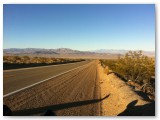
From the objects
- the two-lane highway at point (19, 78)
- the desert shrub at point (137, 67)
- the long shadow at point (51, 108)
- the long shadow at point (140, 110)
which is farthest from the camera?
the desert shrub at point (137, 67)

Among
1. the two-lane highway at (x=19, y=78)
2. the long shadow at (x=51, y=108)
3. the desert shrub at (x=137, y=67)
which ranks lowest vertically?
the long shadow at (x=51, y=108)

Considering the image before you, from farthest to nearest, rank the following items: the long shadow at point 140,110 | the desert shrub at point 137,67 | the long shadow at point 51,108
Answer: the desert shrub at point 137,67 < the long shadow at point 51,108 < the long shadow at point 140,110

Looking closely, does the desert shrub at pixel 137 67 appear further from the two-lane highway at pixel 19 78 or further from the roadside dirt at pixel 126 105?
the two-lane highway at pixel 19 78

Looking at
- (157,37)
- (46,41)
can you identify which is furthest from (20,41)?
(157,37)

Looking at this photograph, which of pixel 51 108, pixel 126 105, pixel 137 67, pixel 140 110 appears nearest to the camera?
pixel 140 110

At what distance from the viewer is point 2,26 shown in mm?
10008

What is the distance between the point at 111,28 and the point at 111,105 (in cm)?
357

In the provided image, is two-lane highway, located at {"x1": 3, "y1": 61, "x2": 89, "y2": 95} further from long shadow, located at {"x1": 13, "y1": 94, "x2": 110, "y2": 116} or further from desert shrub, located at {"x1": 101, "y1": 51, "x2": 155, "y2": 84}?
desert shrub, located at {"x1": 101, "y1": 51, "x2": 155, "y2": 84}

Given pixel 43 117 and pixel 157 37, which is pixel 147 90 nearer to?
pixel 157 37

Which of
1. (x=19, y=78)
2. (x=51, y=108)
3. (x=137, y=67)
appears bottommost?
(x=51, y=108)

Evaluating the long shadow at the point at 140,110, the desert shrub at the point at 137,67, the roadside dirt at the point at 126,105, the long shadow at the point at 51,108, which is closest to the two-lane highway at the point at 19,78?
the long shadow at the point at 51,108

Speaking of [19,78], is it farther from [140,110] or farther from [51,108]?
[140,110]

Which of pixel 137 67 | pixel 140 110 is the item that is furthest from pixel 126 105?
pixel 137 67

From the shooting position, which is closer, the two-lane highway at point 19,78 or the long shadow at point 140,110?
the long shadow at point 140,110
